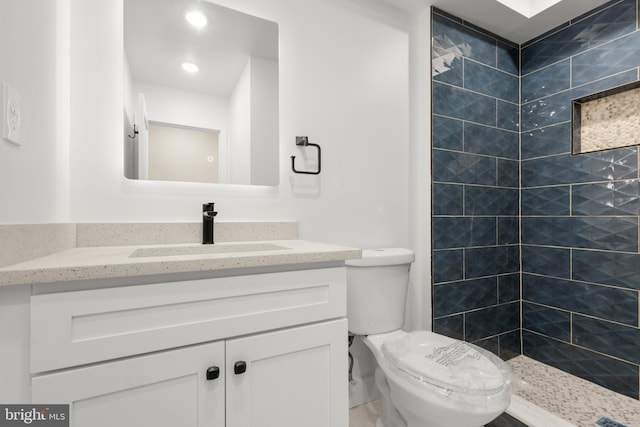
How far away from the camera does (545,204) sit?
1984 mm

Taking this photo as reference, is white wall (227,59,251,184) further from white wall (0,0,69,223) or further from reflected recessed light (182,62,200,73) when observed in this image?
white wall (0,0,69,223)

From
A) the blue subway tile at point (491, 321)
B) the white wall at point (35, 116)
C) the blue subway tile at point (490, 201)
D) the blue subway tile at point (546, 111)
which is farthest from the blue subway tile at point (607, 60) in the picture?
the white wall at point (35, 116)

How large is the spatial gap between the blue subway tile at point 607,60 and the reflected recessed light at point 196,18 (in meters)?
2.14

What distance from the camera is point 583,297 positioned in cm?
180

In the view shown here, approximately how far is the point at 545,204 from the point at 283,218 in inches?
69.2

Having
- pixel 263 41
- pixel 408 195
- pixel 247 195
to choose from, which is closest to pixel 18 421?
pixel 247 195

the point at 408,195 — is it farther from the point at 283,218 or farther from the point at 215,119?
the point at 215,119

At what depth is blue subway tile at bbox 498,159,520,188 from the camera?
2.03 m

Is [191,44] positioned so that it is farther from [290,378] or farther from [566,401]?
[566,401]

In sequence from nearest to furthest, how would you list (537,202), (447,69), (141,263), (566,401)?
(141,263)
(566,401)
(447,69)
(537,202)

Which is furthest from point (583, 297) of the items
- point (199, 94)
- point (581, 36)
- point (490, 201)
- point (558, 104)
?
point (199, 94)

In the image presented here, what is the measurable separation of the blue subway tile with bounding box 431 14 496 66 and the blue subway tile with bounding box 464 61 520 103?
0.06 meters

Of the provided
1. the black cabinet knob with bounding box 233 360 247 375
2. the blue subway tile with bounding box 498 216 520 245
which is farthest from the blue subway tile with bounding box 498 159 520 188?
the black cabinet knob with bounding box 233 360 247 375

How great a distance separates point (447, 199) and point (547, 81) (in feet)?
3.58
